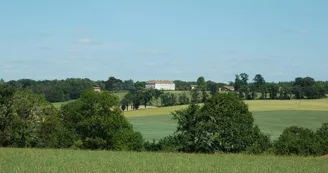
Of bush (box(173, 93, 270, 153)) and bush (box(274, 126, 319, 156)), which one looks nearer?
bush (box(274, 126, 319, 156))

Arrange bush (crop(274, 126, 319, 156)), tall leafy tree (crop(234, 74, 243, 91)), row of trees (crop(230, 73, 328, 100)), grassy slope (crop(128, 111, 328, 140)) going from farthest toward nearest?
tall leafy tree (crop(234, 74, 243, 91)) < row of trees (crop(230, 73, 328, 100)) < grassy slope (crop(128, 111, 328, 140)) < bush (crop(274, 126, 319, 156))

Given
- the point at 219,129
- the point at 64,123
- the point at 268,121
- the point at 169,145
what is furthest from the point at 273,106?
the point at 64,123

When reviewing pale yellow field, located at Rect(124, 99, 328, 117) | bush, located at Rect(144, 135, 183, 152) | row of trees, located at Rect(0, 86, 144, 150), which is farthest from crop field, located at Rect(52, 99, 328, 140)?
bush, located at Rect(144, 135, 183, 152)

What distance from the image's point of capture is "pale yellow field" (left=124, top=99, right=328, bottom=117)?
116m

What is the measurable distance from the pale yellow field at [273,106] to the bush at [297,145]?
65480 mm

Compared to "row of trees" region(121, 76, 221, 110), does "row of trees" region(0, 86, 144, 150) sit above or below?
below

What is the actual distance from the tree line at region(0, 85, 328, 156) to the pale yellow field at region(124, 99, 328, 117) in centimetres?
5774

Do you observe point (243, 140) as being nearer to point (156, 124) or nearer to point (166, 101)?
point (156, 124)

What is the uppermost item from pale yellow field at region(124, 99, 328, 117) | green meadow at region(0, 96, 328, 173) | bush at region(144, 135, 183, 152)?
pale yellow field at region(124, 99, 328, 117)

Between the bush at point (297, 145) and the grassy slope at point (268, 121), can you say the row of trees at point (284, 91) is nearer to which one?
the grassy slope at point (268, 121)

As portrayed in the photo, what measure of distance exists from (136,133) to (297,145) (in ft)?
59.7

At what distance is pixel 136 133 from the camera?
53.4 metres

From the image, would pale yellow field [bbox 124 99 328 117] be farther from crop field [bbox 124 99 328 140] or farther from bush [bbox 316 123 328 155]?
bush [bbox 316 123 328 155]

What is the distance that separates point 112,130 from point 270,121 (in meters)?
53.1
